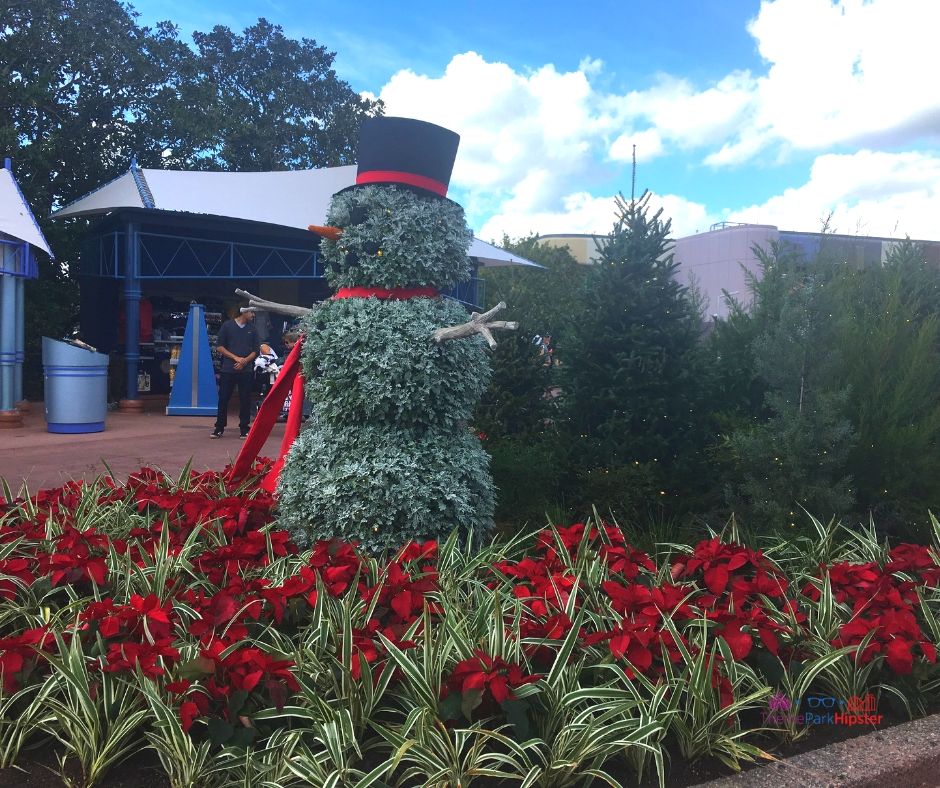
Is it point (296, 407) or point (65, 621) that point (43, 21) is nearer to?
→ point (296, 407)

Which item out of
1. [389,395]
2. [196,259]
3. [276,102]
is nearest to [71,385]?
[196,259]

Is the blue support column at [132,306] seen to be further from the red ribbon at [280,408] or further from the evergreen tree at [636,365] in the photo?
the evergreen tree at [636,365]

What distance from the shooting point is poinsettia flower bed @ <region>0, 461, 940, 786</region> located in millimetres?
2197

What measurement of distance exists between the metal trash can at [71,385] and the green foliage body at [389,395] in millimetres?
6779

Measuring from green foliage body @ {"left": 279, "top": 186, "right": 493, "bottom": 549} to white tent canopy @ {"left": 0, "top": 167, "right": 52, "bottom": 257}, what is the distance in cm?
762

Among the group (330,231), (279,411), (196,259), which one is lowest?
(279,411)

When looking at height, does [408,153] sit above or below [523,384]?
above

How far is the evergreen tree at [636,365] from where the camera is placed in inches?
191

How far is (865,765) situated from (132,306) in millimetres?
12276

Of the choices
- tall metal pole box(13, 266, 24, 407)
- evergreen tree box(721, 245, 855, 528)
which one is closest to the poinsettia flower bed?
evergreen tree box(721, 245, 855, 528)

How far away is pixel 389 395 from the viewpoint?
3363mm

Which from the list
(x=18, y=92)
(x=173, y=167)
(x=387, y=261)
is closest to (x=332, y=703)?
(x=387, y=261)

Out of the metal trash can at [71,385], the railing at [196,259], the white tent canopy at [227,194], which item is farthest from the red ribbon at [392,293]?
the railing at [196,259]

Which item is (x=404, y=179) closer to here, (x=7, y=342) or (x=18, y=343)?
(x=7, y=342)
